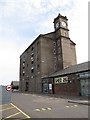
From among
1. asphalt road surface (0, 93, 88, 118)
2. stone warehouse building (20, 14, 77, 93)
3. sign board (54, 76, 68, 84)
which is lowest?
asphalt road surface (0, 93, 88, 118)

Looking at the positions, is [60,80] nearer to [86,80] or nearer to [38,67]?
[86,80]

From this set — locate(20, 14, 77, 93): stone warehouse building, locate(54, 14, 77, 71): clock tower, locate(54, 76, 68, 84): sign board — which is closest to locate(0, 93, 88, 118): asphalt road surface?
A: locate(54, 76, 68, 84): sign board

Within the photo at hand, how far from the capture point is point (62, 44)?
55656mm

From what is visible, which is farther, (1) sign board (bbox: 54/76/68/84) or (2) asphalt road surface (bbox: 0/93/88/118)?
(1) sign board (bbox: 54/76/68/84)

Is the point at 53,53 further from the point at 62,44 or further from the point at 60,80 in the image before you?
the point at 60,80

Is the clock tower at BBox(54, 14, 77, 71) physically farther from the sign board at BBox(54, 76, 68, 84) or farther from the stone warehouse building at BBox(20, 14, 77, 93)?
the sign board at BBox(54, 76, 68, 84)

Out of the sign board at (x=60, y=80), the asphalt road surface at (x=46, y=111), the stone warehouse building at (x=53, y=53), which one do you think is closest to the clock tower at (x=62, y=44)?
the stone warehouse building at (x=53, y=53)

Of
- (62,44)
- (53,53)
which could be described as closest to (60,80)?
(62,44)

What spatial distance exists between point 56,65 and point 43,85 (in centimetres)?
787

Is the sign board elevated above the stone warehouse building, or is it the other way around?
the stone warehouse building

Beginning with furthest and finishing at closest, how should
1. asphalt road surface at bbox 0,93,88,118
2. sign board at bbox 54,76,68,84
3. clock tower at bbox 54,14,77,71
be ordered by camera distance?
clock tower at bbox 54,14,77,71
sign board at bbox 54,76,68,84
asphalt road surface at bbox 0,93,88,118

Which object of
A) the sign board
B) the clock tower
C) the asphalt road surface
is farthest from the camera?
the clock tower

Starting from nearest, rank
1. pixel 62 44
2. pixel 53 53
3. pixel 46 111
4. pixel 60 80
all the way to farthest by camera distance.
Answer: pixel 46 111
pixel 60 80
pixel 62 44
pixel 53 53

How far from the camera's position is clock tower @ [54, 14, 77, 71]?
5553 cm
